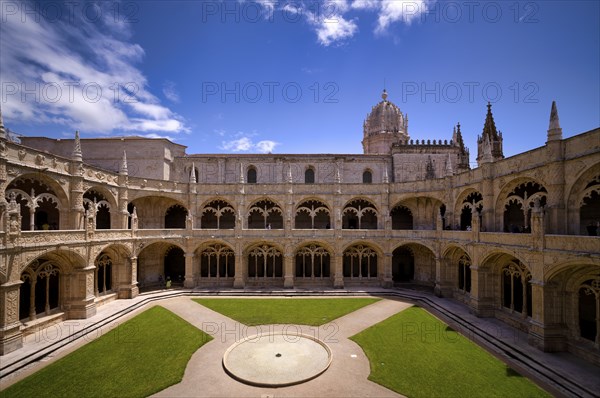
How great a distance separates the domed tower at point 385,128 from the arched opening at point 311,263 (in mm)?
19929

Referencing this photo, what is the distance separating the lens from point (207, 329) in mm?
20938

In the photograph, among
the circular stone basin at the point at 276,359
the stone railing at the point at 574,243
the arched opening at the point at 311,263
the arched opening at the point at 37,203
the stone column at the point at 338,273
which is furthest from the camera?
the arched opening at the point at 311,263

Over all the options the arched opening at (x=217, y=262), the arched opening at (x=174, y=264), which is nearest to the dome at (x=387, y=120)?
the arched opening at (x=217, y=262)

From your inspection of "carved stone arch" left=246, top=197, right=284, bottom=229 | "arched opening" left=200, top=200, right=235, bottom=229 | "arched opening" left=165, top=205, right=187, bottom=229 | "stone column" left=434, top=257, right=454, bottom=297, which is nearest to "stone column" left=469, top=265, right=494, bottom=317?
"stone column" left=434, top=257, right=454, bottom=297

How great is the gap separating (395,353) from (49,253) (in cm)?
2484

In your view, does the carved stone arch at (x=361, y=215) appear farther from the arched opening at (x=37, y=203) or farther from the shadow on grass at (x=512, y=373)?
the arched opening at (x=37, y=203)

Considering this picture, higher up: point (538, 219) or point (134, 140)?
point (134, 140)

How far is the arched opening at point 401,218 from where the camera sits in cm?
3684

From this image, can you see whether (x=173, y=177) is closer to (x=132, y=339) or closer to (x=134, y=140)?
(x=134, y=140)

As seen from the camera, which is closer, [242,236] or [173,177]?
[242,236]

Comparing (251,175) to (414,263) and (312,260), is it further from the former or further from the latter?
(414,263)

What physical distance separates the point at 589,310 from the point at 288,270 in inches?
951

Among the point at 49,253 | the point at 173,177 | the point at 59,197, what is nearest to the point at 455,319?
the point at 49,253

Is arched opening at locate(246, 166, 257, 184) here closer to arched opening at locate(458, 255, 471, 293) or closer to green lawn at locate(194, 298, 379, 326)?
green lawn at locate(194, 298, 379, 326)
